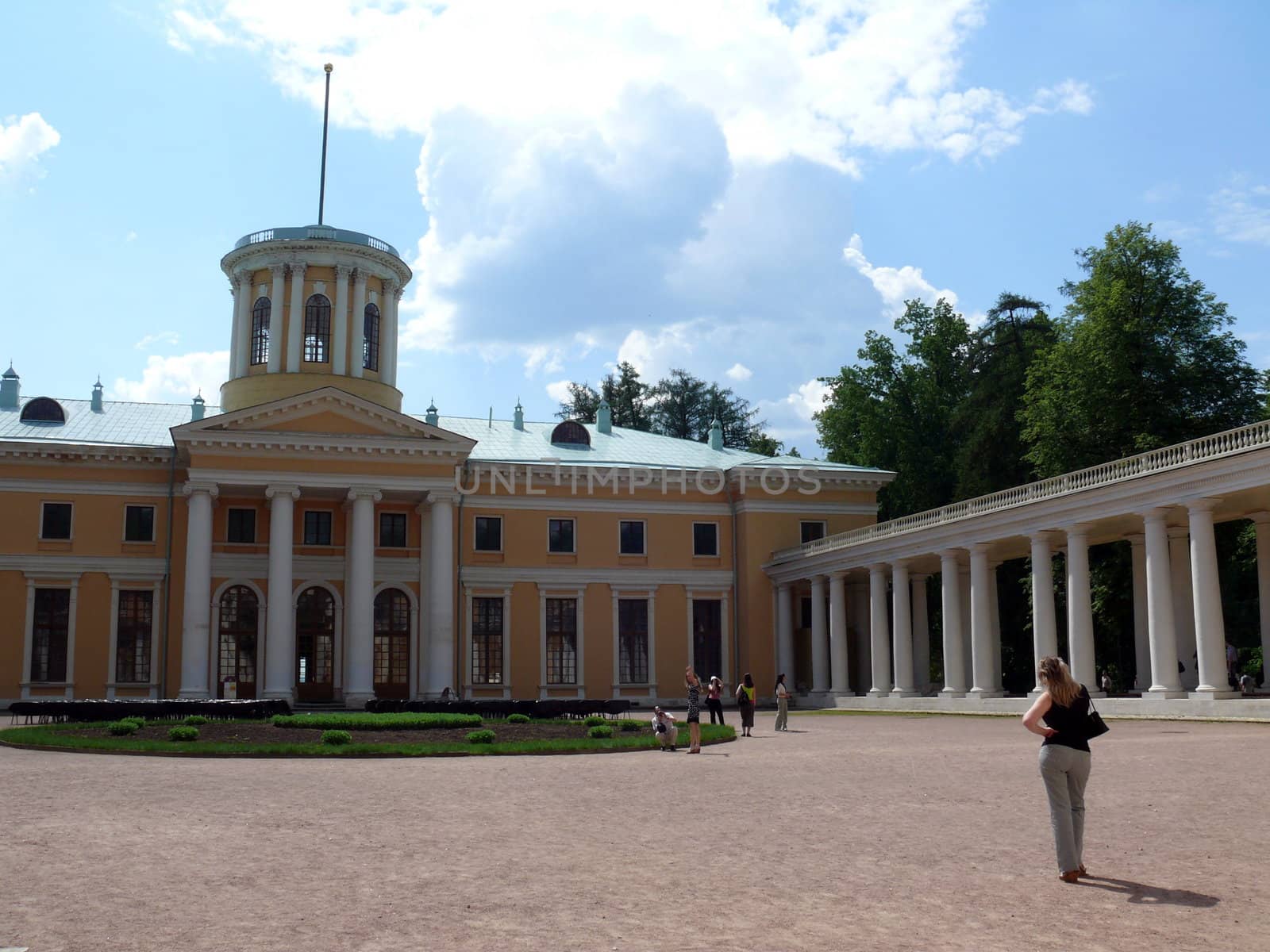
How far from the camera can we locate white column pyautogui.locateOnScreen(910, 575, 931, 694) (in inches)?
1989

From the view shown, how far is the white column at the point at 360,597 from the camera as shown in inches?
1789

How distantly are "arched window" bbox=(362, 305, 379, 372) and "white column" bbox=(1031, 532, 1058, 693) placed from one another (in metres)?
28.4

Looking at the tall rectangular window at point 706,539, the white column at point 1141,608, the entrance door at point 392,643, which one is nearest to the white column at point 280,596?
the entrance door at point 392,643

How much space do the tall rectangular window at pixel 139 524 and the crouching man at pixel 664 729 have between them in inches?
1168

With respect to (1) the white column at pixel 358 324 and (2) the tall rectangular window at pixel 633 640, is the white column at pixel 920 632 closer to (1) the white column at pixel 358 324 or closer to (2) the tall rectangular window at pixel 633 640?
(2) the tall rectangular window at pixel 633 640

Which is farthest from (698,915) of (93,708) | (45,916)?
(93,708)

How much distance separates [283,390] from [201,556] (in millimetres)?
8895

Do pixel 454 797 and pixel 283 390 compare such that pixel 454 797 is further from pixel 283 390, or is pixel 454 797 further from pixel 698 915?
pixel 283 390

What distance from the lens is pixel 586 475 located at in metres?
53.3

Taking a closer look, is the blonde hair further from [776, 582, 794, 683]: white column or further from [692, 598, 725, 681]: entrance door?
[692, 598, 725, 681]: entrance door

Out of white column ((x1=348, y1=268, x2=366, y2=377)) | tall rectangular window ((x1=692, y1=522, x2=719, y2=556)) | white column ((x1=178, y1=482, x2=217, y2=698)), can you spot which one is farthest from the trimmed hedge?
tall rectangular window ((x1=692, y1=522, x2=719, y2=556))

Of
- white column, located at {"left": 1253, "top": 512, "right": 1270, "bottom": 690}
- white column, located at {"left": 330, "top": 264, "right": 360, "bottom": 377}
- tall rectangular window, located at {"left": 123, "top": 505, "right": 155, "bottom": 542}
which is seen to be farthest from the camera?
white column, located at {"left": 330, "top": 264, "right": 360, "bottom": 377}

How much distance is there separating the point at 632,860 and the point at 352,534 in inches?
1469

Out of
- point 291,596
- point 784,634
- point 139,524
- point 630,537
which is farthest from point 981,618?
point 139,524
